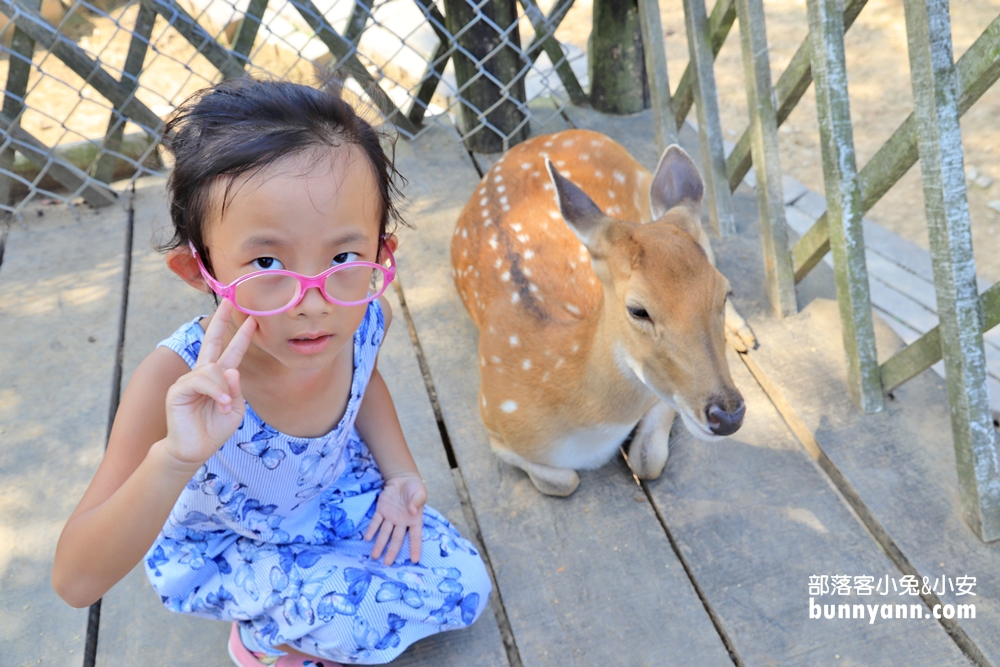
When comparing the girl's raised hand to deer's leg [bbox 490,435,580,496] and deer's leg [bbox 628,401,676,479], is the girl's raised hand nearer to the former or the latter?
deer's leg [bbox 490,435,580,496]

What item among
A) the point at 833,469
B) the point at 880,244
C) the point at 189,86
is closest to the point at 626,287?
the point at 833,469

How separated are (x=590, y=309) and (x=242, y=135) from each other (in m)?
1.35

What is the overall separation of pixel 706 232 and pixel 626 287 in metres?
1.47

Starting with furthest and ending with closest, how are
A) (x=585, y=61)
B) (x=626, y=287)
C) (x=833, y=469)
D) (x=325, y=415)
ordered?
(x=585, y=61), (x=833, y=469), (x=626, y=287), (x=325, y=415)

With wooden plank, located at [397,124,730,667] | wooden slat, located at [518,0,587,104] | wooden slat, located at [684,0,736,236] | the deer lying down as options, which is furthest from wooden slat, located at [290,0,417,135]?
wooden plank, located at [397,124,730,667]

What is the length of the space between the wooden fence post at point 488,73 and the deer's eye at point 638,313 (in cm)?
192

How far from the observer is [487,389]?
2719mm

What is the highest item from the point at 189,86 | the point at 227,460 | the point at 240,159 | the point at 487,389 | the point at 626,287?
the point at 240,159

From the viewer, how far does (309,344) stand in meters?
1.72

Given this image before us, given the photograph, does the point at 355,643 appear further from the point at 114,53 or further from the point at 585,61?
the point at 114,53

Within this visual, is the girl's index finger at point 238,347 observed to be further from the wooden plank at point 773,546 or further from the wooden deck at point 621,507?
the wooden plank at point 773,546

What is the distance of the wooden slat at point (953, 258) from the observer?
2.25 metres

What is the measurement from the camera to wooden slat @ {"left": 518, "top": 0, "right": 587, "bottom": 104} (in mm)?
3857

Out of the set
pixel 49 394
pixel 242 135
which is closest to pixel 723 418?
pixel 242 135
